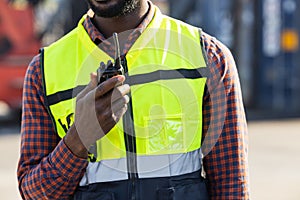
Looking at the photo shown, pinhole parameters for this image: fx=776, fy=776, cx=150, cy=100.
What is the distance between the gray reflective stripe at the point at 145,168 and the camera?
202cm

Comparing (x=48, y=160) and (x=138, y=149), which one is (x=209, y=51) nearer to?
(x=138, y=149)

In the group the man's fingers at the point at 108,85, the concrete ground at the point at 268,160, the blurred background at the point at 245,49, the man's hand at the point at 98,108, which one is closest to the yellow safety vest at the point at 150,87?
the man's hand at the point at 98,108

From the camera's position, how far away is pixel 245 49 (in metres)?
14.9

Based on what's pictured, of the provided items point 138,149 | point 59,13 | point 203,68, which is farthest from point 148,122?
point 59,13

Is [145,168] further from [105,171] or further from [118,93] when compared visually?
[118,93]

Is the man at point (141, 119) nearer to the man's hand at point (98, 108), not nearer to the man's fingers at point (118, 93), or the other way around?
the man's hand at point (98, 108)

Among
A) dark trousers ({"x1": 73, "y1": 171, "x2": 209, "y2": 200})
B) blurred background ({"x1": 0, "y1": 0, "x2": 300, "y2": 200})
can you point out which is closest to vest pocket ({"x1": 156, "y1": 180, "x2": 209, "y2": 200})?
dark trousers ({"x1": 73, "y1": 171, "x2": 209, "y2": 200})

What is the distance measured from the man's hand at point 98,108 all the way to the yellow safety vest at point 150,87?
0.13 meters

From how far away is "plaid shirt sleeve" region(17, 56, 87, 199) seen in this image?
2033 millimetres

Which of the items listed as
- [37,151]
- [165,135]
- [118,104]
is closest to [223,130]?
[165,135]

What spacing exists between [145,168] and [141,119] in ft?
0.42

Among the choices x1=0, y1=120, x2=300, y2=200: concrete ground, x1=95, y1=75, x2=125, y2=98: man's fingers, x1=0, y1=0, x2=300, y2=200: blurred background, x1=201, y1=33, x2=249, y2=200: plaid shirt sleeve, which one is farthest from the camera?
x1=0, y1=0, x2=300, y2=200: blurred background

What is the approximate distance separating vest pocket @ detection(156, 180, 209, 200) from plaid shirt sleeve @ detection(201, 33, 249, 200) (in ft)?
0.24

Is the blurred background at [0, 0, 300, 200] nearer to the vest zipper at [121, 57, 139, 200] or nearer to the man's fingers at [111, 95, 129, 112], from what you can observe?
the vest zipper at [121, 57, 139, 200]
